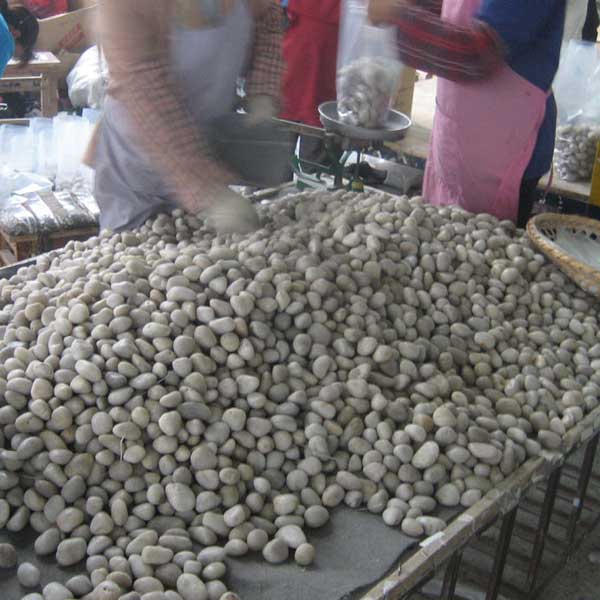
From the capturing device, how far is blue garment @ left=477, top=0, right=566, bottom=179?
5.15 feet

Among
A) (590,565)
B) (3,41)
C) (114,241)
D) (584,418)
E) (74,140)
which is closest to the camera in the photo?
(584,418)

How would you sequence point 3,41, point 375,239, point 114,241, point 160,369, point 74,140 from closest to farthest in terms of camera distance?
point 160,369
point 375,239
point 114,241
point 3,41
point 74,140

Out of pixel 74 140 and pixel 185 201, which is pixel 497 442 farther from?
pixel 74 140

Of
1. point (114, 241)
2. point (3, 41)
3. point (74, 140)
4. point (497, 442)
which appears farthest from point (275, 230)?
point (74, 140)

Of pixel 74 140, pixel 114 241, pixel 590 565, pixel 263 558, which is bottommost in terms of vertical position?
pixel 590 565

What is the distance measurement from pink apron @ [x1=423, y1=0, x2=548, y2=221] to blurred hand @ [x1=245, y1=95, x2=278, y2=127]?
454 mm

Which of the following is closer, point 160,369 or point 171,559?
point 171,559

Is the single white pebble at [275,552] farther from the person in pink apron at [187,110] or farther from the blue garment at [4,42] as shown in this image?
the blue garment at [4,42]

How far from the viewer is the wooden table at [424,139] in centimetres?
238

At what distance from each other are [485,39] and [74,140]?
1.89 m

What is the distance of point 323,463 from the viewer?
3.66 ft

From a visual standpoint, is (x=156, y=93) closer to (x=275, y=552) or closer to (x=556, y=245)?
(x=275, y=552)

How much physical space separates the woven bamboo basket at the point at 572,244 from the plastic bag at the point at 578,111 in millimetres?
668

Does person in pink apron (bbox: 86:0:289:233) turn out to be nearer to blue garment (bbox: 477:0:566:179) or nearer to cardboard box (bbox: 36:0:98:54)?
blue garment (bbox: 477:0:566:179)
